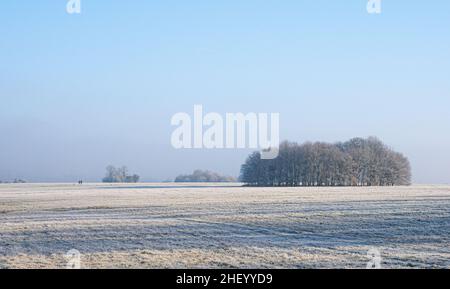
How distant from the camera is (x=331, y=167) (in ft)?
452

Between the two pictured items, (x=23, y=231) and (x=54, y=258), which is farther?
(x=23, y=231)

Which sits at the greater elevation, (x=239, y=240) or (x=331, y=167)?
(x=331, y=167)

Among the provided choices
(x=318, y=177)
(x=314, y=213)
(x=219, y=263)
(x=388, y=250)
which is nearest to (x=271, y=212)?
(x=314, y=213)

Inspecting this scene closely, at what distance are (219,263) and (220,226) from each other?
13.9 metres

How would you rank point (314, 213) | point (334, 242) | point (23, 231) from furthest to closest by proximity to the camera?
point (314, 213) < point (23, 231) < point (334, 242)

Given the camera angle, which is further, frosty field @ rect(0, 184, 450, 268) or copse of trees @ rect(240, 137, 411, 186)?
copse of trees @ rect(240, 137, 411, 186)

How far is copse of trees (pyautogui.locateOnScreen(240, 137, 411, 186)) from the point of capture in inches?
5335

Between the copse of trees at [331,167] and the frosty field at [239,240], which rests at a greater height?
the copse of trees at [331,167]

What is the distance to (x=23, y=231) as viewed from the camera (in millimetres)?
30719

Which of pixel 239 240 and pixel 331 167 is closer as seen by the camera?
pixel 239 240

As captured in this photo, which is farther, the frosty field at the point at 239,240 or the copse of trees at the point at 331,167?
the copse of trees at the point at 331,167

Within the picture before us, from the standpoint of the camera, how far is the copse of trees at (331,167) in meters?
136

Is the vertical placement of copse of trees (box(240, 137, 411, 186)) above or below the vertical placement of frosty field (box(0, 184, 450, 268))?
above
